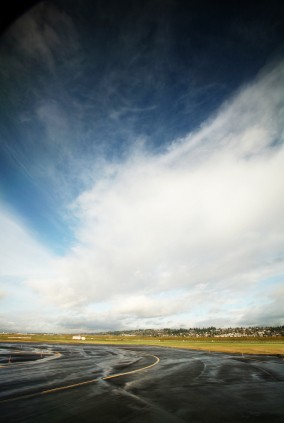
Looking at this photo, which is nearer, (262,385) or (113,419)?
(113,419)

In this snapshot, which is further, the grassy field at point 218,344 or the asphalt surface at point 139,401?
the grassy field at point 218,344

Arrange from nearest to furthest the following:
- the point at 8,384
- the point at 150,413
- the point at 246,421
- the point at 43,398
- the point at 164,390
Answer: the point at 246,421
the point at 150,413
the point at 43,398
the point at 164,390
the point at 8,384

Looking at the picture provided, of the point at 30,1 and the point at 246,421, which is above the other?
the point at 30,1

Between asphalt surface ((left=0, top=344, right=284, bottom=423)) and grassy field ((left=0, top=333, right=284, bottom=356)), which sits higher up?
grassy field ((left=0, top=333, right=284, bottom=356))

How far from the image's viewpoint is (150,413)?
9.12 metres

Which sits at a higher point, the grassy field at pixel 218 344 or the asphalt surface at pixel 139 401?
the grassy field at pixel 218 344

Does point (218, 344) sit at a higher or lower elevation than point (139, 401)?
higher

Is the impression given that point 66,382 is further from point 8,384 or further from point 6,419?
point 6,419

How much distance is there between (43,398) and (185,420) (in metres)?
5.67

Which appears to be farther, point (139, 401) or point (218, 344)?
point (218, 344)

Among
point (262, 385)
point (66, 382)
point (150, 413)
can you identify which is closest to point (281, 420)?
point (150, 413)

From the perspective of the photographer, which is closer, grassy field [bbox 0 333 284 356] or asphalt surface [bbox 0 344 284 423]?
asphalt surface [bbox 0 344 284 423]

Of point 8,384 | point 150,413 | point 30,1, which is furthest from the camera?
point 8,384

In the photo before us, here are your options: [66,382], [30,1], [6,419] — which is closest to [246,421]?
[6,419]
